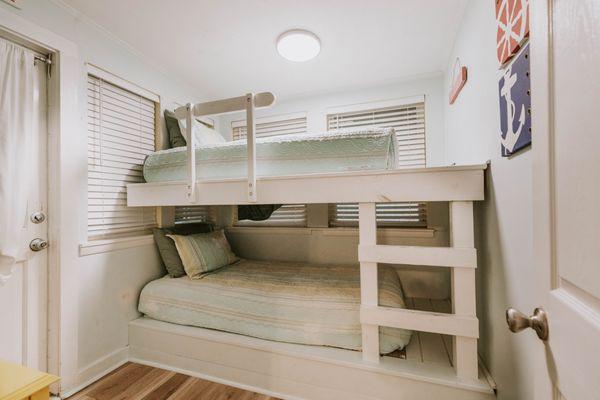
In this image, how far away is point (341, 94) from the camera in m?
2.84

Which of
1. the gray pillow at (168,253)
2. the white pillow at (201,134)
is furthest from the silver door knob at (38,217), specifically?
the white pillow at (201,134)

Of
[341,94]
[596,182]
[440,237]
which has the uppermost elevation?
[341,94]

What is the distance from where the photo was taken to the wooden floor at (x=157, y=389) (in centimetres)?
A: 156

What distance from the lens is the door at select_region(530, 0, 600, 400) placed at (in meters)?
0.40

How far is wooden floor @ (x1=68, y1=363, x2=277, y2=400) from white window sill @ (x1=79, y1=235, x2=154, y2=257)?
0.83 meters

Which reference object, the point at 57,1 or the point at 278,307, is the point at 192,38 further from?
the point at 278,307

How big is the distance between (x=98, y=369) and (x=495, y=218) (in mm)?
2569

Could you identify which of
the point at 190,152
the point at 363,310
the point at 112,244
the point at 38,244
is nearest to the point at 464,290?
the point at 363,310

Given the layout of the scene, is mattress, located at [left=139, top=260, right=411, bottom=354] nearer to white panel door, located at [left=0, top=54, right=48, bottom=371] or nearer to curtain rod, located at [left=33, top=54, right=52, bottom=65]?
white panel door, located at [left=0, top=54, right=48, bottom=371]

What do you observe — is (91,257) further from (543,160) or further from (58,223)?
(543,160)

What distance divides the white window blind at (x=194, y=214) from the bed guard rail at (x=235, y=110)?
3.51ft

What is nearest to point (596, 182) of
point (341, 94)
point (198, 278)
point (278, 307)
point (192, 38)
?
point (278, 307)

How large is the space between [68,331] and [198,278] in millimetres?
788

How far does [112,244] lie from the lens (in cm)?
189
